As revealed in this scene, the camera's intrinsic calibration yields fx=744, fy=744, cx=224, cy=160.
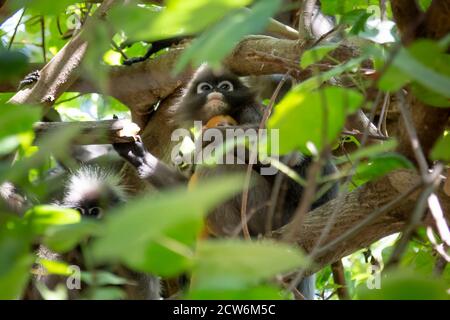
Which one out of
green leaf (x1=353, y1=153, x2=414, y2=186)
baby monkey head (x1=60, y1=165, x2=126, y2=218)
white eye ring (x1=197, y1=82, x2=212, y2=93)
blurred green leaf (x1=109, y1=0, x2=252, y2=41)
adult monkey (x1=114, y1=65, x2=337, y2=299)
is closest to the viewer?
blurred green leaf (x1=109, y1=0, x2=252, y2=41)

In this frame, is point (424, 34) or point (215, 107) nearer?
point (424, 34)

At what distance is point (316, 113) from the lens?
0.81 meters

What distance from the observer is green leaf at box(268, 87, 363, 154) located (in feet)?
2.63

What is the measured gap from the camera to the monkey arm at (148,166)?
3.40m

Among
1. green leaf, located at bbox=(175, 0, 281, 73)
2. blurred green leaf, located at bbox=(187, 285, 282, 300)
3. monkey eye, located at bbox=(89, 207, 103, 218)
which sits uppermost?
green leaf, located at bbox=(175, 0, 281, 73)

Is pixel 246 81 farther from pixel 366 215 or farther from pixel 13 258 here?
pixel 13 258

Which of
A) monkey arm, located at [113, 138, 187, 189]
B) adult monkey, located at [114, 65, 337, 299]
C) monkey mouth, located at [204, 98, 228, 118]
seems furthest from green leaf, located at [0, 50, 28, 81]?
monkey mouth, located at [204, 98, 228, 118]

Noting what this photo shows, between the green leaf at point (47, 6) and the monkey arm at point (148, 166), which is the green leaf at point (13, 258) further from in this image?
the monkey arm at point (148, 166)

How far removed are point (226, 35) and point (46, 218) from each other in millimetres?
295

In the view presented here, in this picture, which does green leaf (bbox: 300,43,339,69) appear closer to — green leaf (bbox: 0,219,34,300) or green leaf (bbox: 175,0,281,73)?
green leaf (bbox: 175,0,281,73)

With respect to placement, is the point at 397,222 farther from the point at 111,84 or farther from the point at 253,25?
the point at 111,84

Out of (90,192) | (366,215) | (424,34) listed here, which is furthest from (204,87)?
(424,34)
